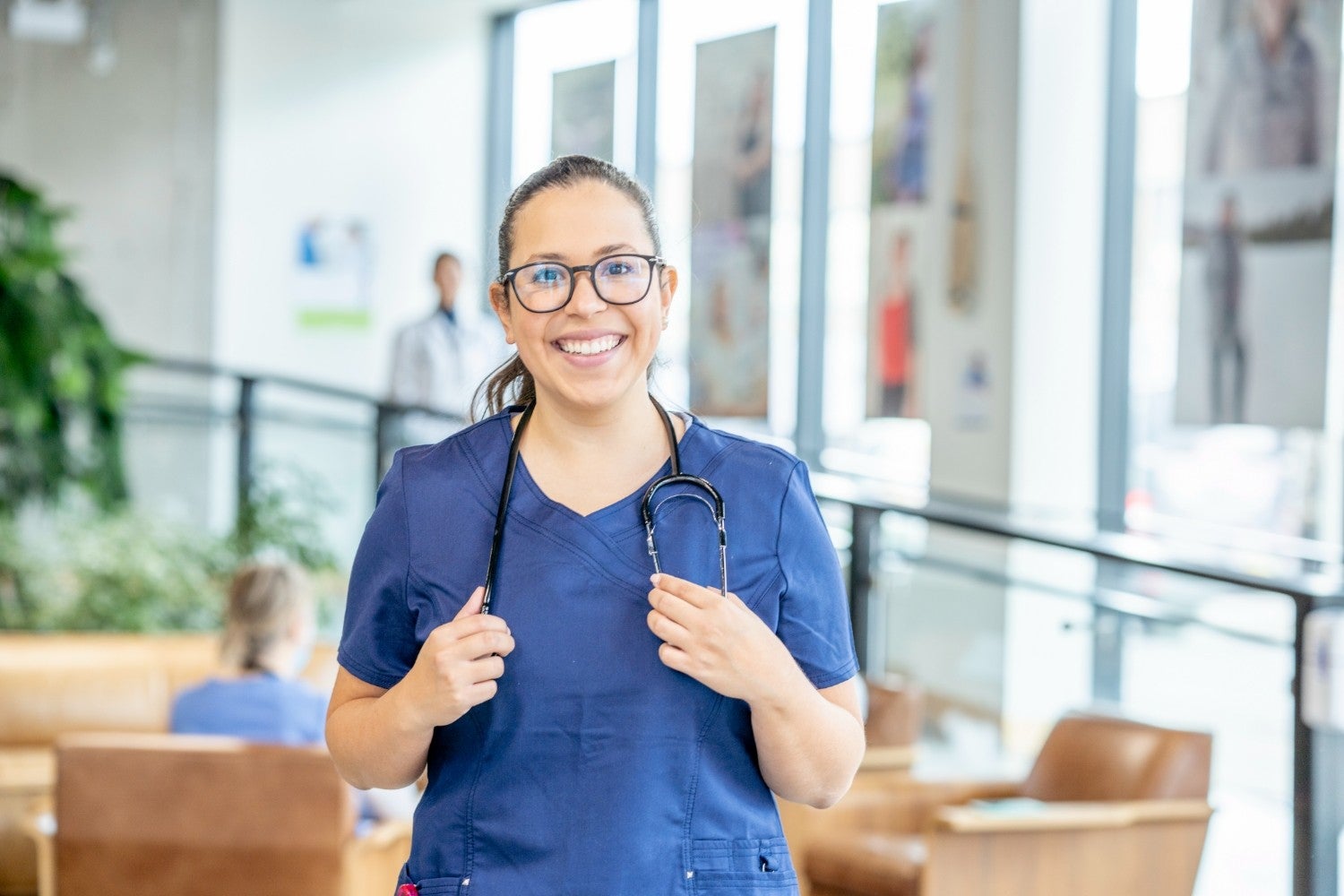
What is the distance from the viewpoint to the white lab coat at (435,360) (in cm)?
779

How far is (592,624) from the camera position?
1.52m

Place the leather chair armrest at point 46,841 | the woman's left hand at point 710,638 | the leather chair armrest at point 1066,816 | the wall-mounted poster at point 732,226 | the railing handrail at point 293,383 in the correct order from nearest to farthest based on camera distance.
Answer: the woman's left hand at point 710,638 < the leather chair armrest at point 1066,816 < the leather chair armrest at point 46,841 < the railing handrail at point 293,383 < the wall-mounted poster at point 732,226

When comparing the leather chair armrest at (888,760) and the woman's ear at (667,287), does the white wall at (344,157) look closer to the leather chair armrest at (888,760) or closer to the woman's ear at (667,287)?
the leather chair armrest at (888,760)

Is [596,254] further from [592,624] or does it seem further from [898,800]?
[898,800]

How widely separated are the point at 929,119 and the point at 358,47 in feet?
15.5

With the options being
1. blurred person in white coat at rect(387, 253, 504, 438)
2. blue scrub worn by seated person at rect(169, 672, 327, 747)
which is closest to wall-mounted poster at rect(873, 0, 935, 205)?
blurred person in white coat at rect(387, 253, 504, 438)

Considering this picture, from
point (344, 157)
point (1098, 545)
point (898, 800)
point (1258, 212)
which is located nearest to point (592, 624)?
point (1098, 545)

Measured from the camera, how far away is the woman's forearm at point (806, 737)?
58.8 inches

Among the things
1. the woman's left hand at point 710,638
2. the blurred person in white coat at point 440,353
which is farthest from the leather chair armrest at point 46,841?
the blurred person in white coat at point 440,353

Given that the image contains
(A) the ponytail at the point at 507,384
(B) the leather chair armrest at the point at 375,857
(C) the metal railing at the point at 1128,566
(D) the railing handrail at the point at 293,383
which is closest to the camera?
(A) the ponytail at the point at 507,384

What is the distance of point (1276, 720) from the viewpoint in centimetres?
358

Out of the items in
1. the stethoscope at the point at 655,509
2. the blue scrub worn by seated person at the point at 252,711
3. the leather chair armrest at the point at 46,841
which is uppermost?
the stethoscope at the point at 655,509

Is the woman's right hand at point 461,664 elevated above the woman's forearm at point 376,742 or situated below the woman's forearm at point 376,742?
above

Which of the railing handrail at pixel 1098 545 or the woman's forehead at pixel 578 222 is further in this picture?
the railing handrail at pixel 1098 545
